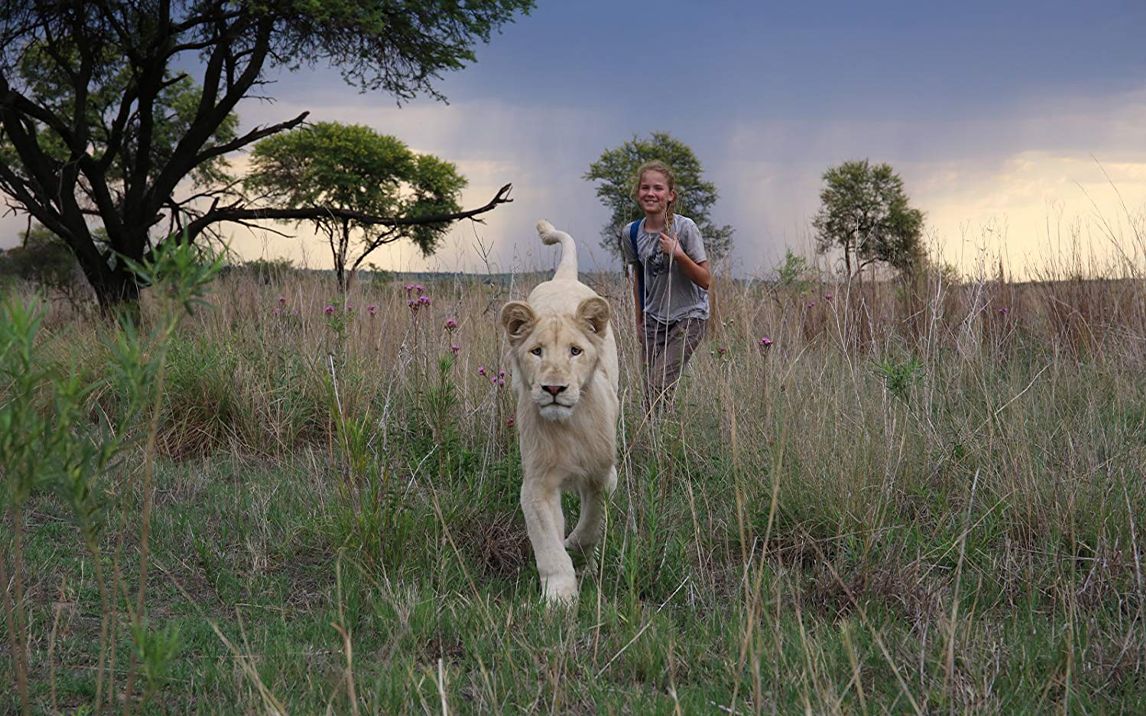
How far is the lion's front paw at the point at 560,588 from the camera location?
145 inches

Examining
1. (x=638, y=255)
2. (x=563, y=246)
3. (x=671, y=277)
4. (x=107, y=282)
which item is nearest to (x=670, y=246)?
(x=563, y=246)

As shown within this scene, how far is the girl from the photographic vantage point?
6.91 m

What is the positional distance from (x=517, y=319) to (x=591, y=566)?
3.78 ft

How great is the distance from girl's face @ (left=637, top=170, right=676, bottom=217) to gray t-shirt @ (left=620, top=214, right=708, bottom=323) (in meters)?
0.18

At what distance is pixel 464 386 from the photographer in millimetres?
6340

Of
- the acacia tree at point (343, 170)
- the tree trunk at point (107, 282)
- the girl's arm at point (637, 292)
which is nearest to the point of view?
the girl's arm at point (637, 292)

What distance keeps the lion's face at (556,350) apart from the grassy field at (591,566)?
1.74ft

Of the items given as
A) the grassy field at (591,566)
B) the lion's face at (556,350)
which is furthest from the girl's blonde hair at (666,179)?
the lion's face at (556,350)

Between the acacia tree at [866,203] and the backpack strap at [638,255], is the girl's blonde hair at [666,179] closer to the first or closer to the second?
the backpack strap at [638,255]

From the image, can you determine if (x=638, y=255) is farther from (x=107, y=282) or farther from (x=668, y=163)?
(x=668, y=163)

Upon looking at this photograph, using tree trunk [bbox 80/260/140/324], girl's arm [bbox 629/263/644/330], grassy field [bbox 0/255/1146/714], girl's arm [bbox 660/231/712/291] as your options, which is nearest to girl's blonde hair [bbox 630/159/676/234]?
girl's arm [bbox 660/231/712/291]

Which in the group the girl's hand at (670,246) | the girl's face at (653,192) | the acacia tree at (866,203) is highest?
the acacia tree at (866,203)

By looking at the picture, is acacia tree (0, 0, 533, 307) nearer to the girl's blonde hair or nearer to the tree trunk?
the tree trunk

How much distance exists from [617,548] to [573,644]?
114 centimetres
